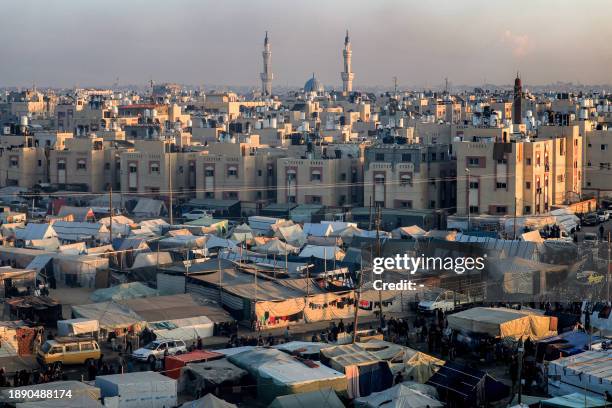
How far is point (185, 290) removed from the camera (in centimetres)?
1528

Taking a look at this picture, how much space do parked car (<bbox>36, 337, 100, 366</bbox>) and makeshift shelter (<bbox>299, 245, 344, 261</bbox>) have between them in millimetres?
5695

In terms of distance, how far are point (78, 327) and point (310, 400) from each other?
377 cm

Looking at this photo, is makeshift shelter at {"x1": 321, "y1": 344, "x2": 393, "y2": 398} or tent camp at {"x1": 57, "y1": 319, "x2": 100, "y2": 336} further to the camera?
tent camp at {"x1": 57, "y1": 319, "x2": 100, "y2": 336}

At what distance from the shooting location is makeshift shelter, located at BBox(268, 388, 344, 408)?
1004 centimetres

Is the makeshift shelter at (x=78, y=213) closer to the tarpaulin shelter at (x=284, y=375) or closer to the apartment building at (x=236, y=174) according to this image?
the apartment building at (x=236, y=174)

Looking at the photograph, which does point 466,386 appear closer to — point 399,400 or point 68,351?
point 399,400

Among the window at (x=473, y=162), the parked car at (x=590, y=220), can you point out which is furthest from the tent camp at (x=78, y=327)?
the parked car at (x=590, y=220)

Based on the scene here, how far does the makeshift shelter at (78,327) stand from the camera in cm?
1295

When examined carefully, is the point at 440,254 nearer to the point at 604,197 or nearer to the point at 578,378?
the point at 578,378

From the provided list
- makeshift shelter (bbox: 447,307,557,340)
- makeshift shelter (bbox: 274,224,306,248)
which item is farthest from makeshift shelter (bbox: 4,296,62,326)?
makeshift shelter (bbox: 274,224,306,248)

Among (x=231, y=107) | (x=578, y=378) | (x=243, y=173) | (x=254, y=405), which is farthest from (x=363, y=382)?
(x=231, y=107)

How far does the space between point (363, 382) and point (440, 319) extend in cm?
316

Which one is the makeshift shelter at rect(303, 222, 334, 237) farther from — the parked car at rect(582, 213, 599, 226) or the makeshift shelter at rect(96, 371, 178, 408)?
the makeshift shelter at rect(96, 371, 178, 408)

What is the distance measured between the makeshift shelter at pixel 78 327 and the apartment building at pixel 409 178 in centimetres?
1077
